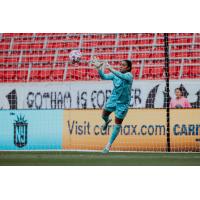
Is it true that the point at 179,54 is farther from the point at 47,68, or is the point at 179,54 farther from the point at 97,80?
the point at 47,68

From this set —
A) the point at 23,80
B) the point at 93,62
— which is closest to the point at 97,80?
the point at 93,62

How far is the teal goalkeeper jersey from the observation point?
11758 mm

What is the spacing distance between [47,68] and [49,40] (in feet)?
2.27

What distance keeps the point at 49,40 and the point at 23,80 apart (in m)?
1.05

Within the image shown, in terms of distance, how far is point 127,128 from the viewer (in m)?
12.3

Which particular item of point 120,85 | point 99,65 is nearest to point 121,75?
point 120,85

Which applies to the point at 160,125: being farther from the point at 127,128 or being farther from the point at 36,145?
the point at 36,145

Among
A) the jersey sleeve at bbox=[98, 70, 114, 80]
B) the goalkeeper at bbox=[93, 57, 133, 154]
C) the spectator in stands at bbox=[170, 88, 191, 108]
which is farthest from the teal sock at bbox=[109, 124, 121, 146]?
the spectator in stands at bbox=[170, 88, 191, 108]

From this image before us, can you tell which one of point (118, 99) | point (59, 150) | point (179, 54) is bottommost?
point (59, 150)

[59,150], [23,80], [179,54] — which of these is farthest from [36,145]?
[179,54]

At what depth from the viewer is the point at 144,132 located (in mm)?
12438

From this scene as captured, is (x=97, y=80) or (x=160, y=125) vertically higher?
(x=97, y=80)

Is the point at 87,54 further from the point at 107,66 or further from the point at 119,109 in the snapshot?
the point at 119,109

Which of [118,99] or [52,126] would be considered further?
[52,126]
